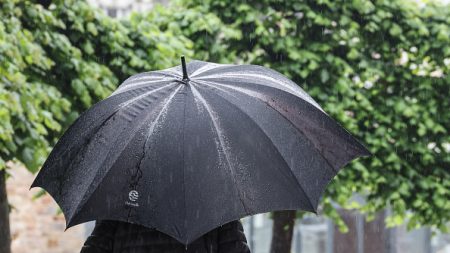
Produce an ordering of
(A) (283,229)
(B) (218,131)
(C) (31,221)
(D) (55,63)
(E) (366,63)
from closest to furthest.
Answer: (B) (218,131) < (D) (55,63) < (E) (366,63) < (A) (283,229) < (C) (31,221)

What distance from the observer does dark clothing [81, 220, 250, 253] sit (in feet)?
11.8

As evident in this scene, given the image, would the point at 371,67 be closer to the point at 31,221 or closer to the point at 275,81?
the point at 275,81

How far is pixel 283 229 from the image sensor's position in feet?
32.6

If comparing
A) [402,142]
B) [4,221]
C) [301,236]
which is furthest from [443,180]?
[301,236]

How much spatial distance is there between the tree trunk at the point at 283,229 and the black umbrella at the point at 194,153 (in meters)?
5.97

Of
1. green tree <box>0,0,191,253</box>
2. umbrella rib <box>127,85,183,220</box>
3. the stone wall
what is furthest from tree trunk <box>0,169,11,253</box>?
the stone wall

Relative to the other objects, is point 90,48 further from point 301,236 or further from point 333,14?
point 301,236

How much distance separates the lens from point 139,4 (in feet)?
47.4

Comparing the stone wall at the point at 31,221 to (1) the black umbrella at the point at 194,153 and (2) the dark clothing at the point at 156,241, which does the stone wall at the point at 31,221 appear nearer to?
(1) the black umbrella at the point at 194,153

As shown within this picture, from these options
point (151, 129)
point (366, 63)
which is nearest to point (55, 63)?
point (366, 63)

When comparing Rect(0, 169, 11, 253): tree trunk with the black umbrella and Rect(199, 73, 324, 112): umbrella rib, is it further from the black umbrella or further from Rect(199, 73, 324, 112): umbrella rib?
Rect(199, 73, 324, 112): umbrella rib

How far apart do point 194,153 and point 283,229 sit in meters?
6.56

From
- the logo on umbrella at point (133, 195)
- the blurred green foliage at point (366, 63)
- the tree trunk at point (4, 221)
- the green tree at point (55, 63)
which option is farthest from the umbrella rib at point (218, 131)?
the blurred green foliage at point (366, 63)

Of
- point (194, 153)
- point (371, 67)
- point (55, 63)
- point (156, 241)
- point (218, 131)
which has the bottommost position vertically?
point (156, 241)
